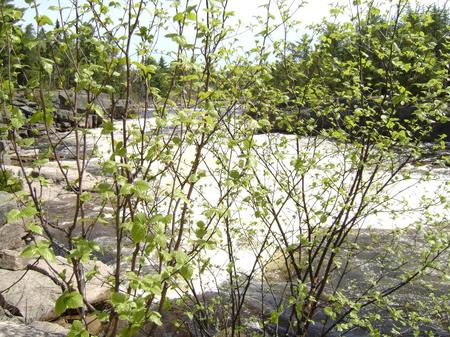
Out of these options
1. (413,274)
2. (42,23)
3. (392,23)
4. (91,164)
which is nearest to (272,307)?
(413,274)

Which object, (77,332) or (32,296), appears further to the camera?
(32,296)

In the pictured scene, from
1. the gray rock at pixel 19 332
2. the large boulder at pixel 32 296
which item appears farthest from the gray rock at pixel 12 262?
the gray rock at pixel 19 332

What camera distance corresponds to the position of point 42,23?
1773 millimetres

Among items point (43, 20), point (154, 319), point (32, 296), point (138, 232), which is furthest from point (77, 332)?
point (32, 296)

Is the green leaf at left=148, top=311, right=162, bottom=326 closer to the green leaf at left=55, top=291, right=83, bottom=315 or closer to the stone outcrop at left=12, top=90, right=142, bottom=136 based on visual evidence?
the green leaf at left=55, top=291, right=83, bottom=315

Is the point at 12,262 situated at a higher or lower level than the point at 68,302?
lower

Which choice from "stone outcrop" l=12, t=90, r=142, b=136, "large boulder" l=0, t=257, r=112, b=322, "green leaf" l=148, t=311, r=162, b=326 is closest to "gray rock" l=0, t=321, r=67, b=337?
"stone outcrop" l=12, t=90, r=142, b=136

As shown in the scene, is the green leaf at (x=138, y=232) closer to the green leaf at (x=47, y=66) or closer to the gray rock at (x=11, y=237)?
the green leaf at (x=47, y=66)

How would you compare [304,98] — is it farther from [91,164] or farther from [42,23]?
[91,164]

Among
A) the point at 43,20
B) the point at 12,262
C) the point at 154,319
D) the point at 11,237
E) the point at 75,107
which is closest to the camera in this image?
the point at 154,319

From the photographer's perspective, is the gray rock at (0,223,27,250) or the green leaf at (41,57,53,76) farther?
the gray rock at (0,223,27,250)

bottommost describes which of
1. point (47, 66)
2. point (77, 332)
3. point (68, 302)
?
point (77, 332)

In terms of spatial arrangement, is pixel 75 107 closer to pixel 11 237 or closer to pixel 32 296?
pixel 32 296

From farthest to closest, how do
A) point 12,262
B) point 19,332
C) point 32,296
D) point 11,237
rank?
point 11,237 < point 12,262 < point 32,296 < point 19,332
